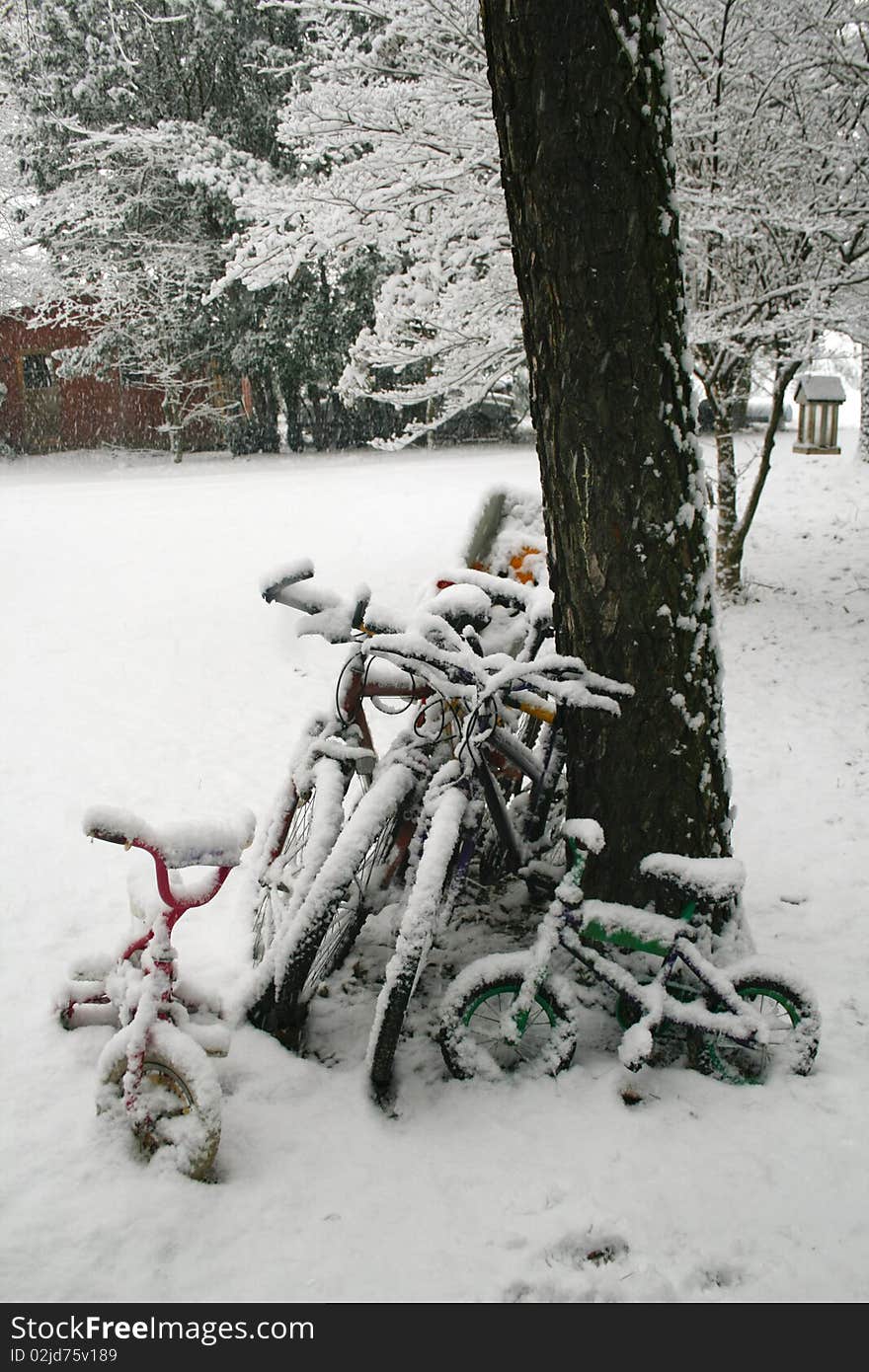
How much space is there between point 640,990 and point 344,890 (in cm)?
95

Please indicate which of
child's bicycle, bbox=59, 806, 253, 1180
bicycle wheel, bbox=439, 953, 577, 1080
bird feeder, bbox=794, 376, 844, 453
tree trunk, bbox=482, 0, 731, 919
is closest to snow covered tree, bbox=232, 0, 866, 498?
tree trunk, bbox=482, 0, 731, 919

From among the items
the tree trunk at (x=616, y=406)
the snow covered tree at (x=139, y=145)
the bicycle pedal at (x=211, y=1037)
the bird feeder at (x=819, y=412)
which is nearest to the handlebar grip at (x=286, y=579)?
the tree trunk at (x=616, y=406)

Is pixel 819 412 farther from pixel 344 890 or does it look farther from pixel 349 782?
pixel 344 890

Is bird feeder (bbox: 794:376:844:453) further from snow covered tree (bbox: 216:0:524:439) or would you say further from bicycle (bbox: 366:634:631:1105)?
bicycle (bbox: 366:634:631:1105)

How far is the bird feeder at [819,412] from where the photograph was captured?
15320mm

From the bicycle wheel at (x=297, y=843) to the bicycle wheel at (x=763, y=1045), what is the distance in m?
1.28

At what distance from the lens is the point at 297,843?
3.07 meters

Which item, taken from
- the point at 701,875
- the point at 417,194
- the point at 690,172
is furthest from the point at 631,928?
the point at 690,172

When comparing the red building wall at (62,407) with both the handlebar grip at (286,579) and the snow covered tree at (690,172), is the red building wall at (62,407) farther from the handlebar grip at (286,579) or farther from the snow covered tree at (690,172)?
the handlebar grip at (286,579)

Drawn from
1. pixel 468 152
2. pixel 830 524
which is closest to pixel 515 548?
pixel 468 152

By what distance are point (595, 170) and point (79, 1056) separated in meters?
3.02

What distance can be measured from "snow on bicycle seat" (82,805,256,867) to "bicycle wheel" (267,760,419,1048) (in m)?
0.29

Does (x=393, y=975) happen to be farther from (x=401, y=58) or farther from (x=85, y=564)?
(x=85, y=564)

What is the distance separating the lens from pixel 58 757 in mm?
5508
